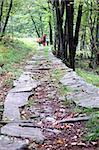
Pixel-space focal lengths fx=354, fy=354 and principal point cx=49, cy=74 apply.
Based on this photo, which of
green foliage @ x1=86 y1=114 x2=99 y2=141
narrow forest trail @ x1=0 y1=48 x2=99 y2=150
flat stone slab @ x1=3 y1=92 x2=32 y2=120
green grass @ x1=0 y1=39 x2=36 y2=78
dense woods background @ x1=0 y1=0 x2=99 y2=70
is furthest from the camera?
dense woods background @ x1=0 y1=0 x2=99 y2=70

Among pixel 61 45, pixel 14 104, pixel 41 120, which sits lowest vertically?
pixel 61 45

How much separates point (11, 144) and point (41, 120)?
1.39 metres

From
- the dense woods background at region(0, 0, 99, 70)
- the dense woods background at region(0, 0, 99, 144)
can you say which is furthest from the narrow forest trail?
the dense woods background at region(0, 0, 99, 70)

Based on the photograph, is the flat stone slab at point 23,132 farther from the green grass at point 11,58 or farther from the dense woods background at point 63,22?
the dense woods background at point 63,22

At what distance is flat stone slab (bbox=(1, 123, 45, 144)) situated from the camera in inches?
192

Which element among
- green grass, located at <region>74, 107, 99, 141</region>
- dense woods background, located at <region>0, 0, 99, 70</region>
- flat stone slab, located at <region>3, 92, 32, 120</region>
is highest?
green grass, located at <region>74, 107, 99, 141</region>

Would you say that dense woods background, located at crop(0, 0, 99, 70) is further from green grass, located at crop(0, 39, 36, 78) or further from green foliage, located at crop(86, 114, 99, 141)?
green foliage, located at crop(86, 114, 99, 141)

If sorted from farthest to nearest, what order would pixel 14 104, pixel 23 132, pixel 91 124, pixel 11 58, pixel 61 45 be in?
pixel 61 45 → pixel 11 58 → pixel 14 104 → pixel 91 124 → pixel 23 132

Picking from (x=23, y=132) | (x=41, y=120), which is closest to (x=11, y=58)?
(x=41, y=120)

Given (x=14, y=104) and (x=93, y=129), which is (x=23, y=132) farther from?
(x=14, y=104)

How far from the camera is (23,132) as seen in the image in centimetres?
505

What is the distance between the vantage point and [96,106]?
634 centimetres

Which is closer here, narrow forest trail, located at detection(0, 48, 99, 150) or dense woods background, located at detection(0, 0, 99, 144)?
narrow forest trail, located at detection(0, 48, 99, 150)

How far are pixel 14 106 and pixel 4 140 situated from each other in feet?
6.34
